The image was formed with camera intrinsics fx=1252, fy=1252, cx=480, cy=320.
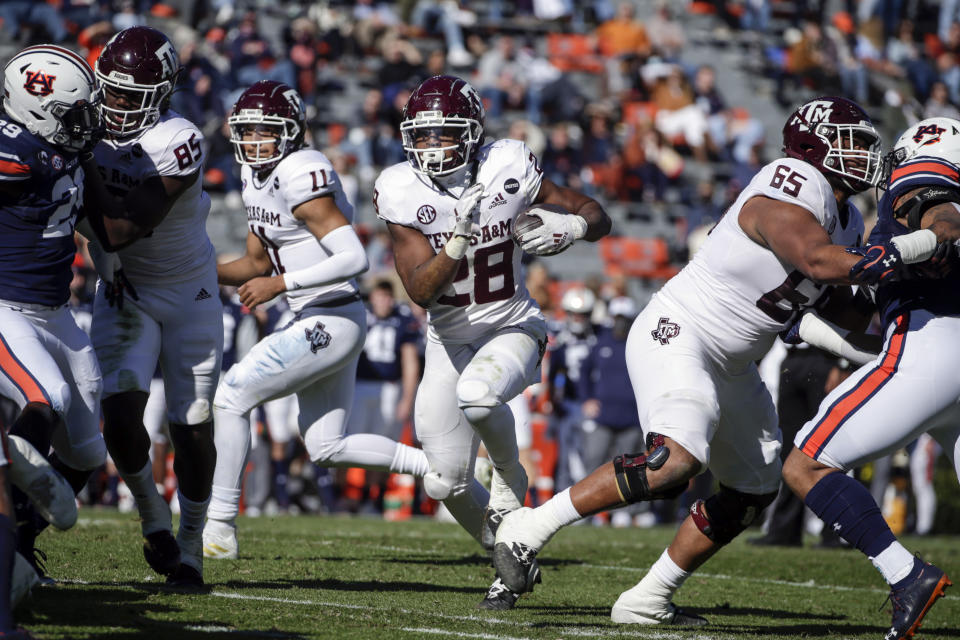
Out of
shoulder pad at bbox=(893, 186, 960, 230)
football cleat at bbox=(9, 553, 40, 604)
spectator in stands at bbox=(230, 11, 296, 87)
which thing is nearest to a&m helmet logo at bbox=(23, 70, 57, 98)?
football cleat at bbox=(9, 553, 40, 604)

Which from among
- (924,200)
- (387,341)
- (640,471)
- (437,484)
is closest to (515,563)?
(640,471)

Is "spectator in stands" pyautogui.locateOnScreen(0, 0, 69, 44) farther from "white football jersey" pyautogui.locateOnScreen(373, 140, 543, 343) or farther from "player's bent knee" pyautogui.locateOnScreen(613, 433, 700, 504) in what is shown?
"player's bent knee" pyautogui.locateOnScreen(613, 433, 700, 504)

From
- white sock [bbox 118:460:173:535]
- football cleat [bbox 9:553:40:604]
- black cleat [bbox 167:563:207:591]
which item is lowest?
black cleat [bbox 167:563:207:591]


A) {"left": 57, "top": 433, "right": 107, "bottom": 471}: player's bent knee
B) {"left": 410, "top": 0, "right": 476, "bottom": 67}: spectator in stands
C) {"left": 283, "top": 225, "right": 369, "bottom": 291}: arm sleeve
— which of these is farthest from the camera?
{"left": 410, "top": 0, "right": 476, "bottom": 67}: spectator in stands

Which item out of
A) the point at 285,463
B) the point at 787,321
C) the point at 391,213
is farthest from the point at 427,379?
the point at 285,463

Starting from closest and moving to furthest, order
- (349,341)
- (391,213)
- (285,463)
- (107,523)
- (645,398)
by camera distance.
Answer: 1. (645,398)
2. (391,213)
3. (349,341)
4. (107,523)
5. (285,463)

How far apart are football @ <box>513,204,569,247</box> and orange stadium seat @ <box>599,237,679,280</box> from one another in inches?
436

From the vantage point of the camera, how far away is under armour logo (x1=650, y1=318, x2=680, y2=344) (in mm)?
4582

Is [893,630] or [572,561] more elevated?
Answer: [893,630]

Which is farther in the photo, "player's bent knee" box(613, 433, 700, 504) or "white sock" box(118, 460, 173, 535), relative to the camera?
"white sock" box(118, 460, 173, 535)

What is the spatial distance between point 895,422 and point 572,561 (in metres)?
3.18

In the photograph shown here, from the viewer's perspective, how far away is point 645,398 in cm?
449

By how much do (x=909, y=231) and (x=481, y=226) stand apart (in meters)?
1.72

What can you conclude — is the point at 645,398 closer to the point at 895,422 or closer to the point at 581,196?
the point at 895,422
